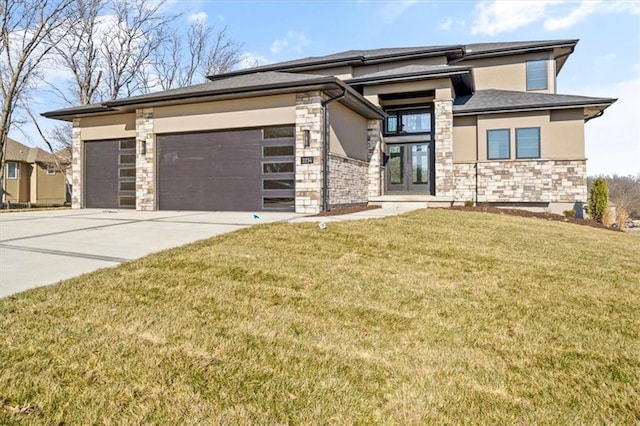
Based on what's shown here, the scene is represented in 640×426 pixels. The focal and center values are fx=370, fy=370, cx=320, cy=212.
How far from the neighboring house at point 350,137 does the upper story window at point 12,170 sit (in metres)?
19.5

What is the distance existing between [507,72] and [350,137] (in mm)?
10238

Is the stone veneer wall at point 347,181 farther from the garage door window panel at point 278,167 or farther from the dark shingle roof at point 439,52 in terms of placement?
the dark shingle roof at point 439,52

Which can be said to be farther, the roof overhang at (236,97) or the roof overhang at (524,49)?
the roof overhang at (524,49)

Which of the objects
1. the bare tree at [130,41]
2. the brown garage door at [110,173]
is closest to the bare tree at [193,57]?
the bare tree at [130,41]

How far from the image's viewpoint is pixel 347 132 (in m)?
12.2

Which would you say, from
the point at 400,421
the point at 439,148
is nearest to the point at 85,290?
the point at 400,421

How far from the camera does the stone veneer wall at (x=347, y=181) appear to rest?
10.8m

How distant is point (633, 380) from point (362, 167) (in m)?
11.6

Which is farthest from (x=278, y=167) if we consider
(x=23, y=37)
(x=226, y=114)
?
(x=23, y=37)

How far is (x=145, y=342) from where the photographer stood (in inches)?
104

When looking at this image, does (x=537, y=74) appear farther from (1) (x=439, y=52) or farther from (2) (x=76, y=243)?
(2) (x=76, y=243)

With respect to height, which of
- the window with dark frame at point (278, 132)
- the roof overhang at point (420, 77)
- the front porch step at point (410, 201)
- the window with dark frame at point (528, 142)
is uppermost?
the roof overhang at point (420, 77)

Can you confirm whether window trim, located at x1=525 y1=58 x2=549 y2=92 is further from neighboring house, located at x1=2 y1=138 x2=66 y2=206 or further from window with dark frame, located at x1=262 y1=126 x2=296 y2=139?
neighboring house, located at x1=2 y1=138 x2=66 y2=206

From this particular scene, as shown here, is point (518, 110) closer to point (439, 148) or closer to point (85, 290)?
point (439, 148)
